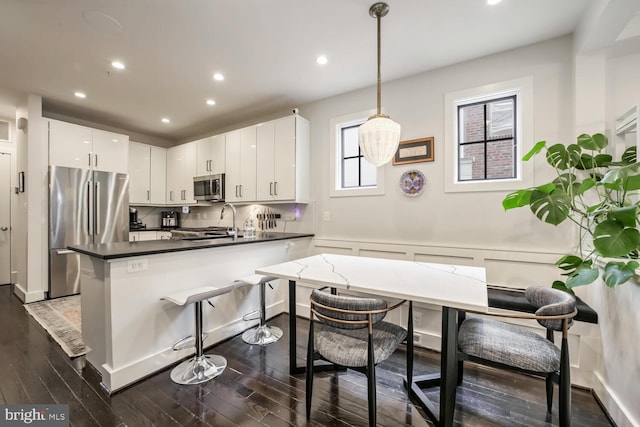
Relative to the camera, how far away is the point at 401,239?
2979 mm

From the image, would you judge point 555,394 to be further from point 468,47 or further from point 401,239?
point 468,47

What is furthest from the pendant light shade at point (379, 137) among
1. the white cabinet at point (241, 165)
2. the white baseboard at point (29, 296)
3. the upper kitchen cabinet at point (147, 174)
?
the white baseboard at point (29, 296)

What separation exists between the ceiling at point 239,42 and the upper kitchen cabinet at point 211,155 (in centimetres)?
86

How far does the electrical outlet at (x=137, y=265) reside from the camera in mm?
1973

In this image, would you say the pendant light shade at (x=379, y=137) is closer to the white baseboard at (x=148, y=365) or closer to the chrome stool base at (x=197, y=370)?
the chrome stool base at (x=197, y=370)

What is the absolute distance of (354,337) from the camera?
5.43 ft

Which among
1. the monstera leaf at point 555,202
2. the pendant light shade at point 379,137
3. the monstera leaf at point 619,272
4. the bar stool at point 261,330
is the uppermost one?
the pendant light shade at point 379,137

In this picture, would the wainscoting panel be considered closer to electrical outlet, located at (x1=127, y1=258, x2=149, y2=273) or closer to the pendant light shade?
the pendant light shade

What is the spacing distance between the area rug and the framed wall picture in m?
3.60

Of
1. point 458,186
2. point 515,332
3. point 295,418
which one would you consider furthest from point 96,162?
point 515,332

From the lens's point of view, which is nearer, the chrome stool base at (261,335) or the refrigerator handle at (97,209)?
the chrome stool base at (261,335)

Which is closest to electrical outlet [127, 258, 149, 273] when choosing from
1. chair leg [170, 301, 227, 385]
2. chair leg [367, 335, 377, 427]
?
chair leg [170, 301, 227, 385]

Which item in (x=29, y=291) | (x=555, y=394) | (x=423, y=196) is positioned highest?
(x=423, y=196)

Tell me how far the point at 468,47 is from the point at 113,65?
138 inches
